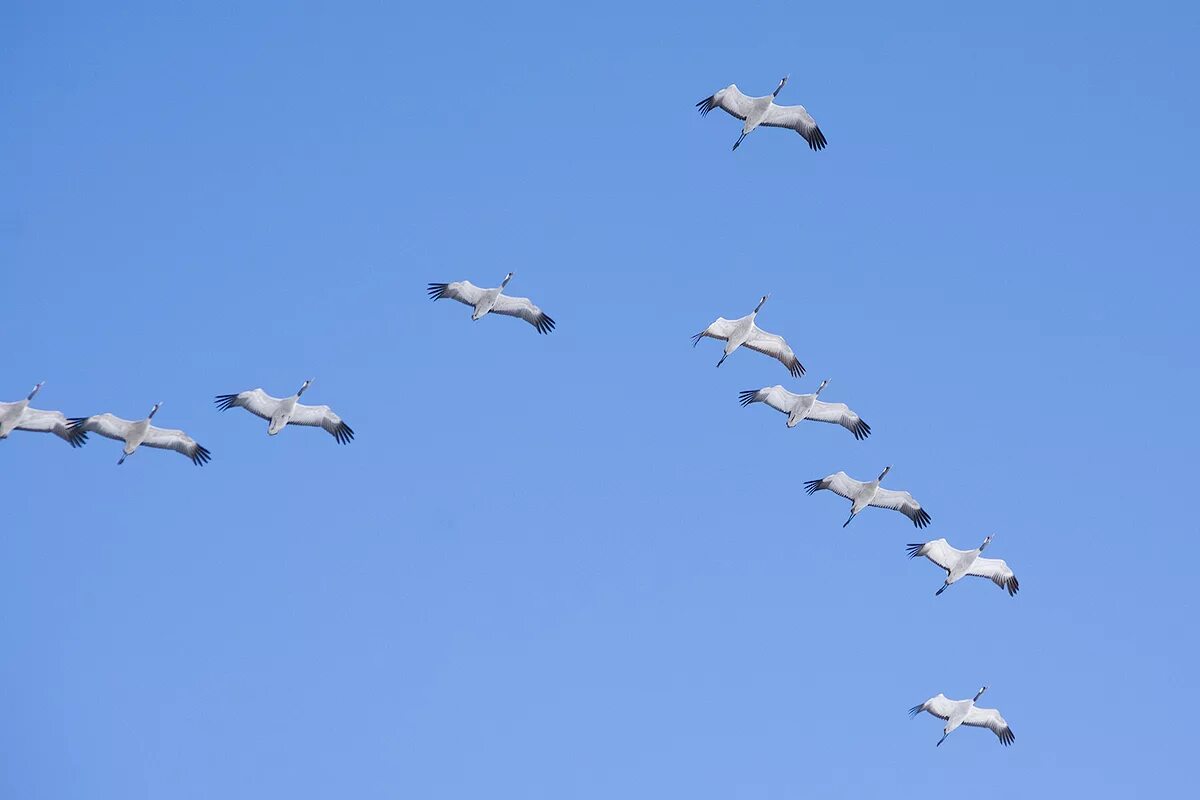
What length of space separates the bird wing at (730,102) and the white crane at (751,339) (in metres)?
5.54

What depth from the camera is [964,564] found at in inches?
1967

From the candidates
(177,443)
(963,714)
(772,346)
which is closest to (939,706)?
(963,714)

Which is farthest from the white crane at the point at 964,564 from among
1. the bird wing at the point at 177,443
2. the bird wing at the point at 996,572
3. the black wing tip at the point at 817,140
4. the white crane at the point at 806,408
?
the bird wing at the point at 177,443

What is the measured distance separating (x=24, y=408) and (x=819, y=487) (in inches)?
874

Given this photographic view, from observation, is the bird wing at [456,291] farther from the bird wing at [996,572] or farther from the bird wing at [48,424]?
the bird wing at [996,572]

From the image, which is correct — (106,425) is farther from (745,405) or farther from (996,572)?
(996,572)

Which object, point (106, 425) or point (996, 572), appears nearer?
point (106, 425)

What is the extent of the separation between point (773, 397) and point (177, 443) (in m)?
17.0

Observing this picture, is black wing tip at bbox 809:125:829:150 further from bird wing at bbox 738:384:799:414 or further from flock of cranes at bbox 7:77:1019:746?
bird wing at bbox 738:384:799:414

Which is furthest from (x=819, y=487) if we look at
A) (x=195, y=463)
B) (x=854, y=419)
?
(x=195, y=463)

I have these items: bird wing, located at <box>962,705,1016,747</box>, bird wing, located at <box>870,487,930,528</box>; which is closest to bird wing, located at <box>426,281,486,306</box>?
bird wing, located at <box>870,487,930,528</box>

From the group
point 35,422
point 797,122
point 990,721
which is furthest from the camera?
point 990,721

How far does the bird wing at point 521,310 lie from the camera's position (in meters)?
49.8

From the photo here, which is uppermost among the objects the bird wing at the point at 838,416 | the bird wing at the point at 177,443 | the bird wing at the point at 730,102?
the bird wing at the point at 730,102
